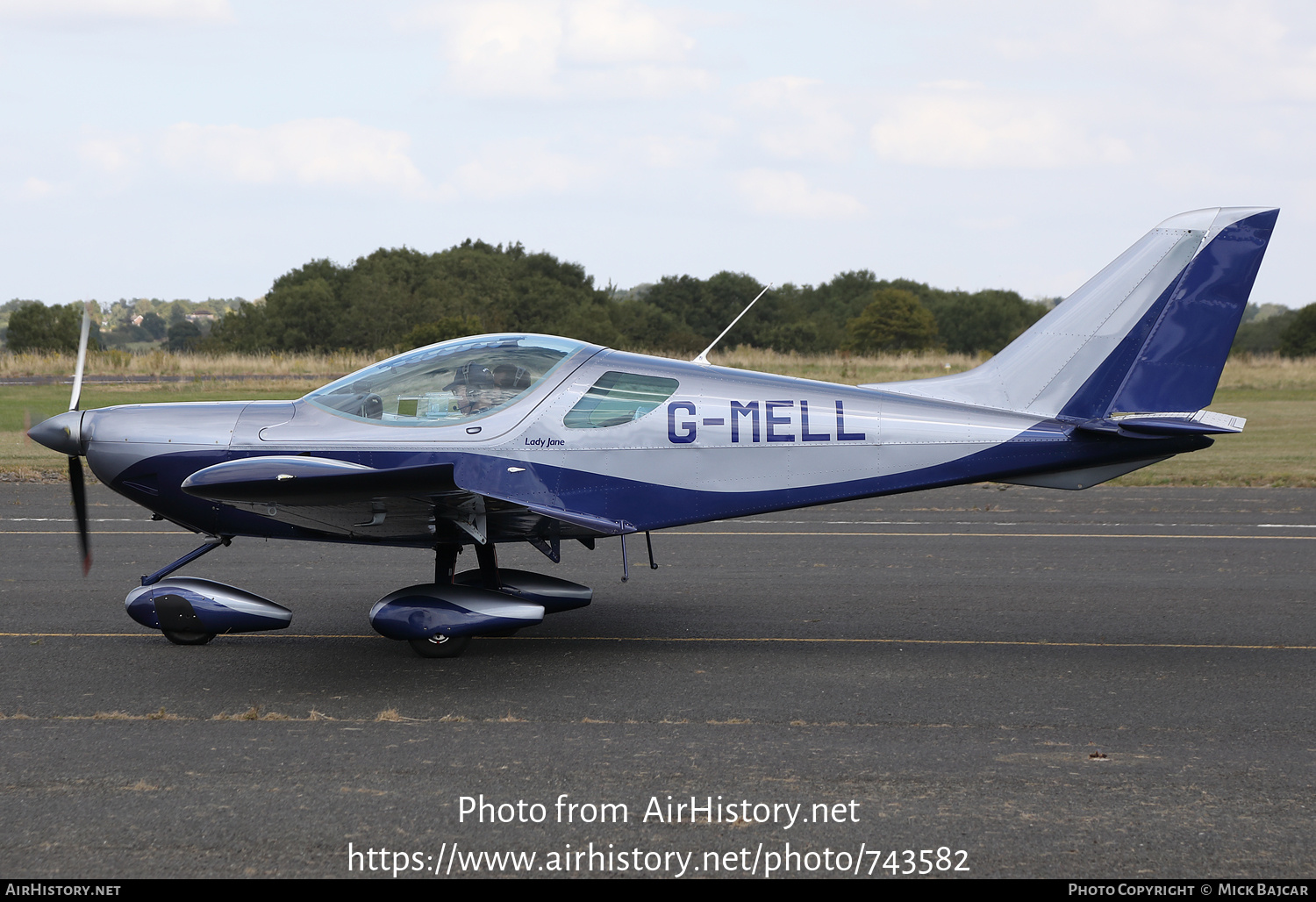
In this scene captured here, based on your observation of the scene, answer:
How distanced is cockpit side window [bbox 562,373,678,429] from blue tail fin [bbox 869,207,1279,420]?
222 cm

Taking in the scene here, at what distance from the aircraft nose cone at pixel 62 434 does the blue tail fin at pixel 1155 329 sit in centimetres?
616

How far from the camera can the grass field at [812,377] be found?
1939 centimetres

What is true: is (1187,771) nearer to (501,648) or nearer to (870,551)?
(501,648)

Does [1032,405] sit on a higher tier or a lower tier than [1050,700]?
higher

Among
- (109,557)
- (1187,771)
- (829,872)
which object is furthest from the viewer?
(109,557)

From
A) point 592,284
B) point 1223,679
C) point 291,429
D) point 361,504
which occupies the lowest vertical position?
point 1223,679

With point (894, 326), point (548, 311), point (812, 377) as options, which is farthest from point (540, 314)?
point (812, 377)

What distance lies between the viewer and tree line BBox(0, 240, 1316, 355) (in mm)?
58844

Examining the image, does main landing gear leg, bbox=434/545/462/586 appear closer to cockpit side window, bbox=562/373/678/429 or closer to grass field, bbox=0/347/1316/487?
cockpit side window, bbox=562/373/678/429

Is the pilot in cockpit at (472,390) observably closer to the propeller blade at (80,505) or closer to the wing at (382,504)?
the wing at (382,504)

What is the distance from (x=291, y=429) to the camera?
7.71m

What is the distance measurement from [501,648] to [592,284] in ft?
214

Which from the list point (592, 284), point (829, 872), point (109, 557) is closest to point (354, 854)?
point (829, 872)

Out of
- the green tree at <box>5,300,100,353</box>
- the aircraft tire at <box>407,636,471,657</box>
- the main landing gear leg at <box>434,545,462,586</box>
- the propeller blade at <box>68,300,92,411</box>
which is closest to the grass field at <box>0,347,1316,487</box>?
the propeller blade at <box>68,300,92,411</box>
